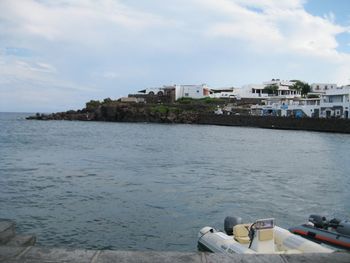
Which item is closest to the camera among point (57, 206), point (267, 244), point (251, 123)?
point (267, 244)

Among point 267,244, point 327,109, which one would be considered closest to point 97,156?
point 267,244

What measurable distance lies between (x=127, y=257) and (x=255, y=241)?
521 centimetres

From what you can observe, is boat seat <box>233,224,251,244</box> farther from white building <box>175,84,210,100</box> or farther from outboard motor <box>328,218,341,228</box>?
white building <box>175,84,210,100</box>

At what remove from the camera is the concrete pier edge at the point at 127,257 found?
Answer: 4692mm

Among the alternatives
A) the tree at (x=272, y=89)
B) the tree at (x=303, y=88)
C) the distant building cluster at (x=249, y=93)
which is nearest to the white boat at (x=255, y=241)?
the distant building cluster at (x=249, y=93)

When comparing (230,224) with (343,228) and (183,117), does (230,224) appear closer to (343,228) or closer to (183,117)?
(343,228)

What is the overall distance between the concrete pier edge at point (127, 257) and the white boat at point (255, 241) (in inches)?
174

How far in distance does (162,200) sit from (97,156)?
1808 cm

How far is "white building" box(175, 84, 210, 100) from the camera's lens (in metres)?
137

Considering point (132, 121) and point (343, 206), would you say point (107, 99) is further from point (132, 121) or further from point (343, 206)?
point (343, 206)

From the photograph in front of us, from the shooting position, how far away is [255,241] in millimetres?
9367

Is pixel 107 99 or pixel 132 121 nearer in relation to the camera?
pixel 132 121

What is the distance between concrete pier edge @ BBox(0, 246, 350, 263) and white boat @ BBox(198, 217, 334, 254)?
4408 mm

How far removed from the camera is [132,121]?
115 m
